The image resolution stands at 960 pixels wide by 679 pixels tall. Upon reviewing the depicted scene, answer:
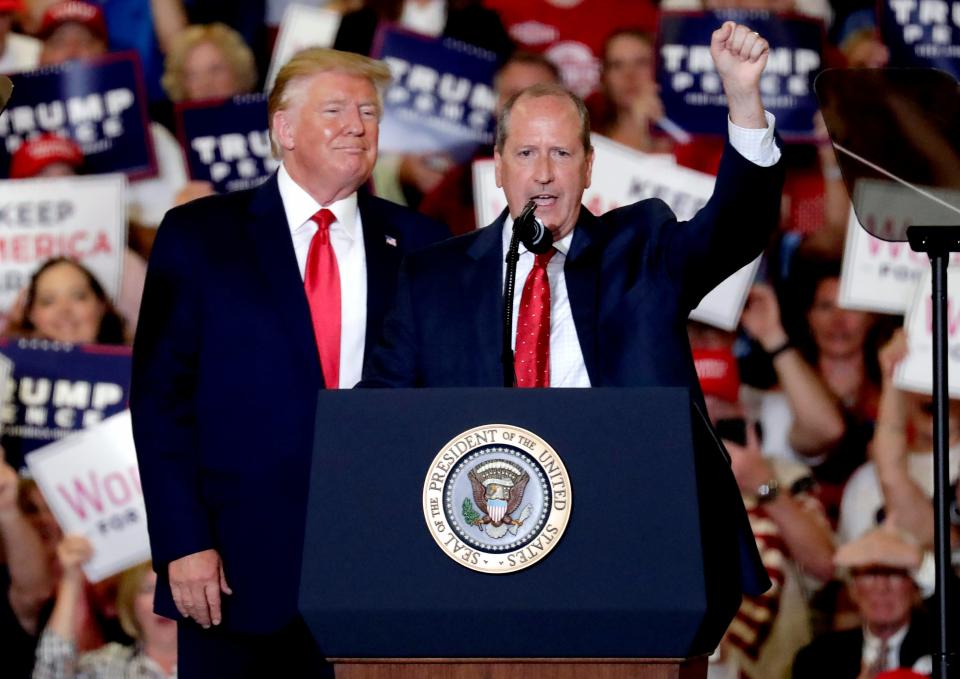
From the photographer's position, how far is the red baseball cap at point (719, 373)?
170 inches

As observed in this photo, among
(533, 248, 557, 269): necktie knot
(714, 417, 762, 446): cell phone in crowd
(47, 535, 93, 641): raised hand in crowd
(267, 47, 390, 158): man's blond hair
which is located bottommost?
(47, 535, 93, 641): raised hand in crowd

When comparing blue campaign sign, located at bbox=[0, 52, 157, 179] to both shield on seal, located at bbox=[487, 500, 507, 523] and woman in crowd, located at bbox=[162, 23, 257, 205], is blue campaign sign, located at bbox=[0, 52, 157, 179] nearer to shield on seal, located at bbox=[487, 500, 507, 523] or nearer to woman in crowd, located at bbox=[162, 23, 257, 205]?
woman in crowd, located at bbox=[162, 23, 257, 205]

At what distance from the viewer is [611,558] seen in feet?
5.54

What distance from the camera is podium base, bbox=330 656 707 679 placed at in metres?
1.70

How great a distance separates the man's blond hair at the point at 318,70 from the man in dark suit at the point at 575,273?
51 cm

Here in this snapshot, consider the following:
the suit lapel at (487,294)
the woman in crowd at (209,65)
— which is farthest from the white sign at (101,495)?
the suit lapel at (487,294)

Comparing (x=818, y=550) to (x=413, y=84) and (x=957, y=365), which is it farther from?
(x=413, y=84)

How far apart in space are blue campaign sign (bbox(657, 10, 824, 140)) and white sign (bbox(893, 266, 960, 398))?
589 mm

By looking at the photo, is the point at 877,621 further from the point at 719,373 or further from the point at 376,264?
the point at 376,264

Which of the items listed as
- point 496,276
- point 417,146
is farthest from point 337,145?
point 417,146

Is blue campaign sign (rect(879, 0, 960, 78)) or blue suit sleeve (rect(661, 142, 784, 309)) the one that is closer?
blue suit sleeve (rect(661, 142, 784, 309))

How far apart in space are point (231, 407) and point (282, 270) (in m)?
0.26

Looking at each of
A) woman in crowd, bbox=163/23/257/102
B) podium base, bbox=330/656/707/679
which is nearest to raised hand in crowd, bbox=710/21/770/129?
podium base, bbox=330/656/707/679

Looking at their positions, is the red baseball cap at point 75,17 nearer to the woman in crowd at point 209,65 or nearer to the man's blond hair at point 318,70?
the woman in crowd at point 209,65
